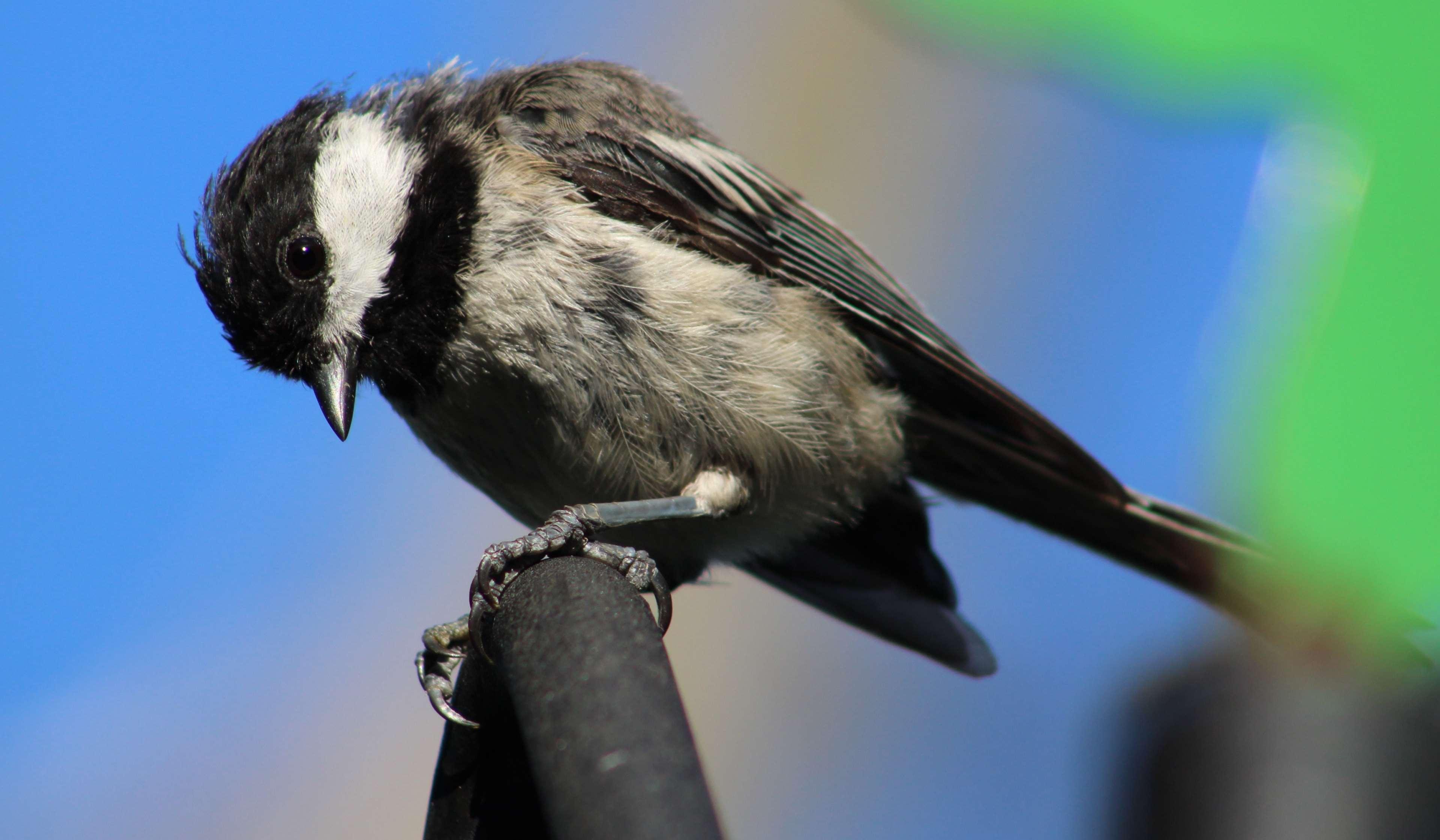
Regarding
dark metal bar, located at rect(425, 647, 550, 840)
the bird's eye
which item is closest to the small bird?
the bird's eye

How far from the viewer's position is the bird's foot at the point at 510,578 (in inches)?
61.4

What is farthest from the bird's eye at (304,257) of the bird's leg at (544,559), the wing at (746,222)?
the bird's leg at (544,559)

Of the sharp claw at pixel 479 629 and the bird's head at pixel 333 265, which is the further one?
the bird's head at pixel 333 265

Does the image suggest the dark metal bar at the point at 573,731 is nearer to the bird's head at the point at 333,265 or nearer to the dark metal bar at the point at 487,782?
the dark metal bar at the point at 487,782

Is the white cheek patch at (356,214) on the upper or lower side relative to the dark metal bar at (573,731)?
upper

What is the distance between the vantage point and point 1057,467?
277cm

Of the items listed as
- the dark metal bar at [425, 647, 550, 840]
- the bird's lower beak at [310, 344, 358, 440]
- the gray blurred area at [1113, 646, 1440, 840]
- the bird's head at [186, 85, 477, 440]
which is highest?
the bird's head at [186, 85, 477, 440]

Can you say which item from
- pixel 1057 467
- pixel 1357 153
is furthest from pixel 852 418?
pixel 1357 153

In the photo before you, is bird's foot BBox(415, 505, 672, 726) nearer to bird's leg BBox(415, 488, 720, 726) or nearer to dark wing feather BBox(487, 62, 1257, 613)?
bird's leg BBox(415, 488, 720, 726)

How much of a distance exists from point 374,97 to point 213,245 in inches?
19.2

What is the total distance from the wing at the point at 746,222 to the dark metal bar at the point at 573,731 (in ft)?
3.52

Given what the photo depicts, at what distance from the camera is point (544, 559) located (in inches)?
67.5

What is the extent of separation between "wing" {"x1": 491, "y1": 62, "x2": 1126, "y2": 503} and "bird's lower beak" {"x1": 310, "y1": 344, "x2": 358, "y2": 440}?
1.82 ft

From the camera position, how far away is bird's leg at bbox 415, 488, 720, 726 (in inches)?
62.1
